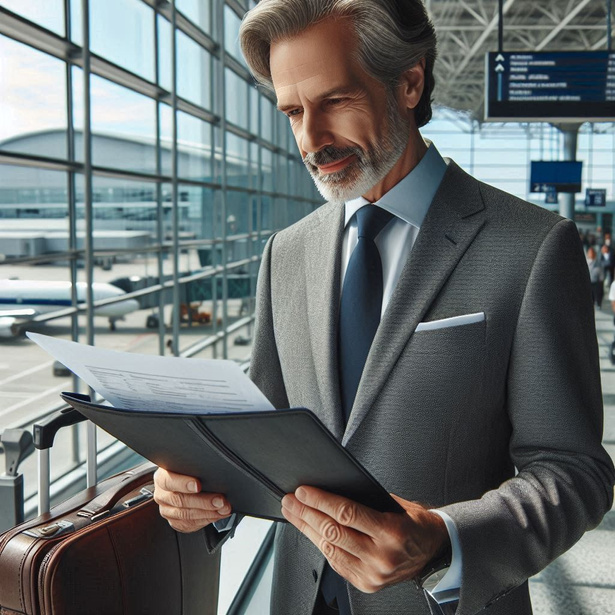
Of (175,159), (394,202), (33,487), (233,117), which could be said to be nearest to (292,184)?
(233,117)

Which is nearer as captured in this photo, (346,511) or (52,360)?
(346,511)

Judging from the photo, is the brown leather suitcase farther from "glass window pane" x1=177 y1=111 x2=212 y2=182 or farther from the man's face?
"glass window pane" x1=177 y1=111 x2=212 y2=182

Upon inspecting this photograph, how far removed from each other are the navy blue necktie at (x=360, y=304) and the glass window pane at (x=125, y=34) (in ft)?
17.3

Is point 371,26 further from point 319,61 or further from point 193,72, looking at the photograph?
point 193,72

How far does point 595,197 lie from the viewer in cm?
2517

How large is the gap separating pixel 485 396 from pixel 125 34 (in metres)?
6.44

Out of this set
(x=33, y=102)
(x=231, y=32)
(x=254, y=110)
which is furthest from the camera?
(x=254, y=110)

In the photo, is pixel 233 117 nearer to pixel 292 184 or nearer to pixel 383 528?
pixel 292 184

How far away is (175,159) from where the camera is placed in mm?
7312

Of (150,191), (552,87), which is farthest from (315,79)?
(552,87)

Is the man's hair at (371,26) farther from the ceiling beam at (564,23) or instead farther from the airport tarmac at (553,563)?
the ceiling beam at (564,23)

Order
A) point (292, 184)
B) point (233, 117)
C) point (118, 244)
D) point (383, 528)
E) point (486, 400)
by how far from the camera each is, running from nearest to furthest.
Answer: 1. point (383, 528)
2. point (486, 400)
3. point (118, 244)
4. point (233, 117)
5. point (292, 184)

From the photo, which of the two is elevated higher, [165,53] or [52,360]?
[165,53]

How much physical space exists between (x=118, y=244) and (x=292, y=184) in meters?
10.0
